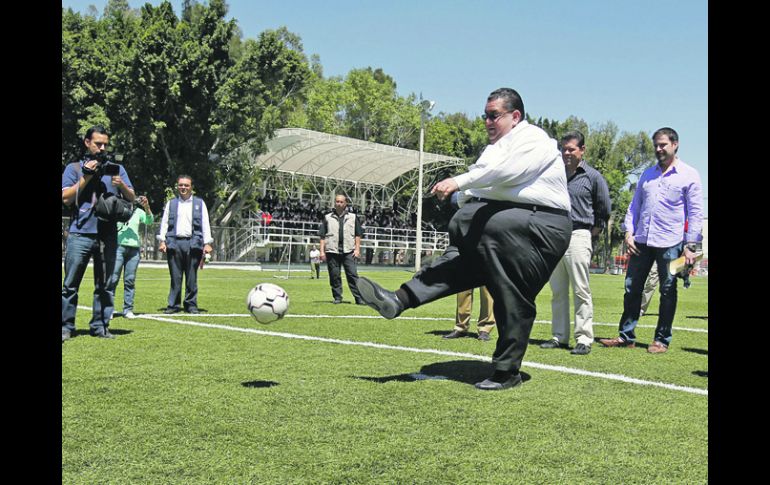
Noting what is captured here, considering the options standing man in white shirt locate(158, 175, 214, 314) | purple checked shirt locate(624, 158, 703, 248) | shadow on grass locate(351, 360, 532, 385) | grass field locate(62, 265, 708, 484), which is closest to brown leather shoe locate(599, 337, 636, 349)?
grass field locate(62, 265, 708, 484)

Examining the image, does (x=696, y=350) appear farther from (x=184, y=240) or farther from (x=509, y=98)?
(x=184, y=240)

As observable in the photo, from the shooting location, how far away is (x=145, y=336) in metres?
7.71

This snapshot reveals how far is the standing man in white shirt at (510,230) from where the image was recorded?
4.95m

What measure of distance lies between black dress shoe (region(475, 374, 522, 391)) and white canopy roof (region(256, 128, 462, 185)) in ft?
133

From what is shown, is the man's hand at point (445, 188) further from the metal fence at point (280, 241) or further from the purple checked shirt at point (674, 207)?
the metal fence at point (280, 241)

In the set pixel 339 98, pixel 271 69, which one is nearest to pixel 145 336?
pixel 271 69

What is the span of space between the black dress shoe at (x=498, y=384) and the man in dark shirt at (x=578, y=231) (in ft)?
7.72

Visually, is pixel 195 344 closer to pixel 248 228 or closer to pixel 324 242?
pixel 324 242

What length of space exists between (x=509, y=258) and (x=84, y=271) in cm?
428

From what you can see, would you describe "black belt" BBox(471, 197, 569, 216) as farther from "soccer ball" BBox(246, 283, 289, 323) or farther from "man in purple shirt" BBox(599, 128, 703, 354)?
"man in purple shirt" BBox(599, 128, 703, 354)

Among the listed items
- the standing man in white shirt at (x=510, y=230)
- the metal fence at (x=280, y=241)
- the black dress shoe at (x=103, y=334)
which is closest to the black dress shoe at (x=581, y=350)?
the standing man in white shirt at (x=510, y=230)

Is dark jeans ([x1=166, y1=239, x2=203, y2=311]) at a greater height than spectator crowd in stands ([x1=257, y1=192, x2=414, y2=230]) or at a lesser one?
lesser

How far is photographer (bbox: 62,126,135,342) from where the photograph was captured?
7.12 m

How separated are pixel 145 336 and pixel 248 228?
3663 cm
